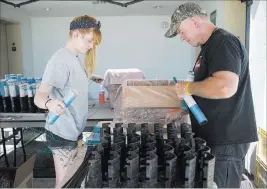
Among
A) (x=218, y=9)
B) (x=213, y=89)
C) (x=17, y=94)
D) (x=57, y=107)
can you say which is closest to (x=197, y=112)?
(x=213, y=89)

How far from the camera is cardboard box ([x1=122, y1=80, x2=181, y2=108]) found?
185 cm

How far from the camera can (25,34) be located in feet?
17.1

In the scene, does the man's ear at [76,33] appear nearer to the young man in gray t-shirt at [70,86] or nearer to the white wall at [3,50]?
the young man in gray t-shirt at [70,86]

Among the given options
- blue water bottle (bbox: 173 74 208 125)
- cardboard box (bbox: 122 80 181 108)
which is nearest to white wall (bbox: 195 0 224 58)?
cardboard box (bbox: 122 80 181 108)

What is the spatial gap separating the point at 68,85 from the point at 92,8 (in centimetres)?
353

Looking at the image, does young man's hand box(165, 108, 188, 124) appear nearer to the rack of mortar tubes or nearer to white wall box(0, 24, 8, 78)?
the rack of mortar tubes

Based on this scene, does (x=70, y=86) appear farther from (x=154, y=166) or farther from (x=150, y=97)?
(x=154, y=166)

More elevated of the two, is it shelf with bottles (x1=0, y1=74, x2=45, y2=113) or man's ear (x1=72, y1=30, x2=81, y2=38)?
man's ear (x1=72, y1=30, x2=81, y2=38)

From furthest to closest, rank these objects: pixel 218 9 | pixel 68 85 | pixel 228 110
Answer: pixel 218 9 < pixel 68 85 < pixel 228 110

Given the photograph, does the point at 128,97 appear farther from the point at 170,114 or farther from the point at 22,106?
the point at 22,106

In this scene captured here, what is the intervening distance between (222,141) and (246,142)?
122 millimetres

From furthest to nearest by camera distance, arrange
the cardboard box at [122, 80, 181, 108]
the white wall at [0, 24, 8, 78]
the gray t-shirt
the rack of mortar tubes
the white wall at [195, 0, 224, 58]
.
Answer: the white wall at [0, 24, 8, 78] < the white wall at [195, 0, 224, 58] < the cardboard box at [122, 80, 181, 108] < the gray t-shirt < the rack of mortar tubes

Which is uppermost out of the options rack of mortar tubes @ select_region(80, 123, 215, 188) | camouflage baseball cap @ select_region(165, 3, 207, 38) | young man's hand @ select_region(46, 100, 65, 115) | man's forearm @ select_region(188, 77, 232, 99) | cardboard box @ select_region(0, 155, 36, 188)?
camouflage baseball cap @ select_region(165, 3, 207, 38)

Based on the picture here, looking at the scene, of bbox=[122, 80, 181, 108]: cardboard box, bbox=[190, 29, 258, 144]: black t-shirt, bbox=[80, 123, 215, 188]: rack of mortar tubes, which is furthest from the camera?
bbox=[122, 80, 181, 108]: cardboard box
